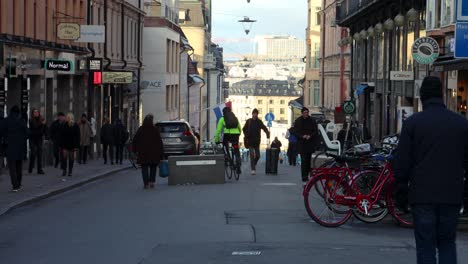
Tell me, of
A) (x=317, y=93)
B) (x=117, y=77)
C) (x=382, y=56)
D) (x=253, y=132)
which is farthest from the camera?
(x=317, y=93)

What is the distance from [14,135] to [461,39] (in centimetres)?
914

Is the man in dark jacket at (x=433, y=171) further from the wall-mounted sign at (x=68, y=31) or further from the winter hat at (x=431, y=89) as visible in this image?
the wall-mounted sign at (x=68, y=31)

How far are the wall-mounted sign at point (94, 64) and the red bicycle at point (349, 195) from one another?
1065 inches

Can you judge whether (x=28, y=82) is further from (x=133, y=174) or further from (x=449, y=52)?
(x=449, y=52)

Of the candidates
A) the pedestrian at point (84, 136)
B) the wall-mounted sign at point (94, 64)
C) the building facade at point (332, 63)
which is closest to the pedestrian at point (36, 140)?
the pedestrian at point (84, 136)

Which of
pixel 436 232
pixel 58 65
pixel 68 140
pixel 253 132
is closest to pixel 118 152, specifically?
pixel 58 65

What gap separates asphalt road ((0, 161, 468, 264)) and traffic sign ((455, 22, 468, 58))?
2.55 metres

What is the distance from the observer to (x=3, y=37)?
92.0ft

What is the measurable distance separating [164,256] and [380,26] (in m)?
32.8

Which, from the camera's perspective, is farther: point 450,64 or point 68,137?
point 450,64

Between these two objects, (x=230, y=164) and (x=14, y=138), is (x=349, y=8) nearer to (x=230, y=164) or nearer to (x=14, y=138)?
(x=230, y=164)

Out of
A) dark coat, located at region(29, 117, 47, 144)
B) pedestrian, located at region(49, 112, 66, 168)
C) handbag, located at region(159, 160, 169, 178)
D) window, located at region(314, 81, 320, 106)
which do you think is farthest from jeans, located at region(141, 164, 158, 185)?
window, located at region(314, 81, 320, 106)

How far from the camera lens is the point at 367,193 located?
13.6 meters

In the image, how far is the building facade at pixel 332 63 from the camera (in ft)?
212
